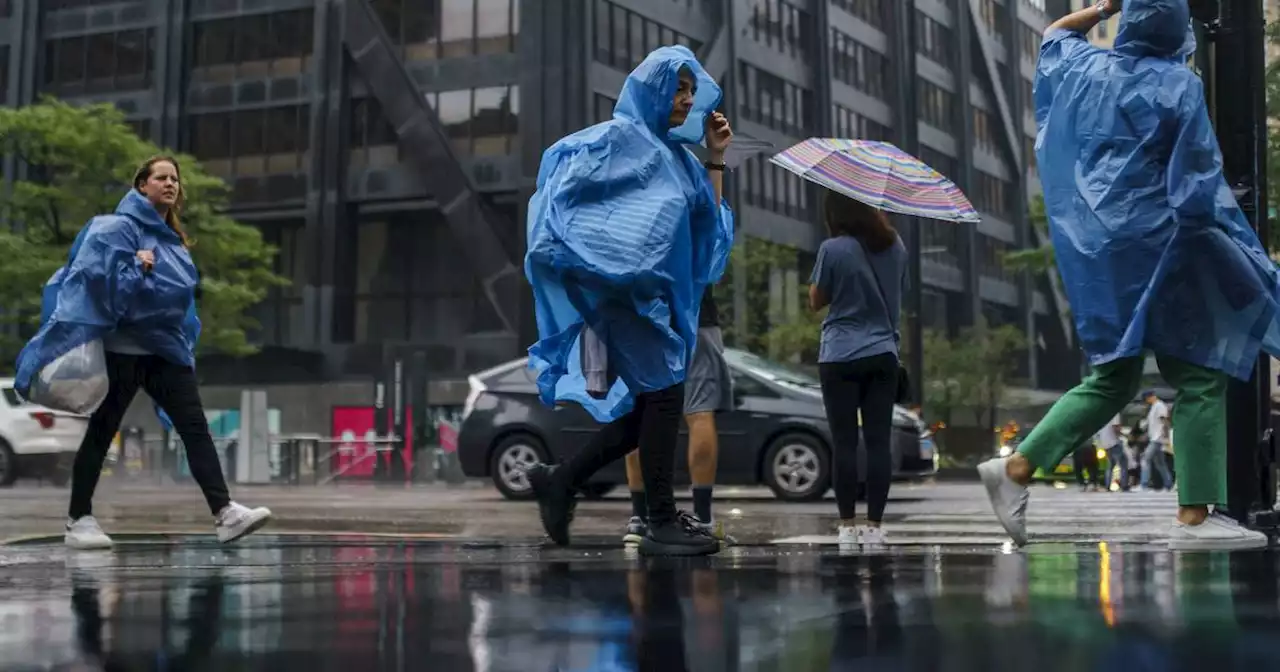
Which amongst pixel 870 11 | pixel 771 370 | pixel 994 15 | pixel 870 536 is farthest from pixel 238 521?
pixel 994 15

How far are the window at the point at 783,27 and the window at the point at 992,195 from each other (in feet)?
18.3

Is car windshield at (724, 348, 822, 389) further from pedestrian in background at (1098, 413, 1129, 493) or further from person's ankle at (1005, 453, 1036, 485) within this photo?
pedestrian in background at (1098, 413, 1129, 493)

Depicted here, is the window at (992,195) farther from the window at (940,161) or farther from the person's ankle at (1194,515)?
the person's ankle at (1194,515)

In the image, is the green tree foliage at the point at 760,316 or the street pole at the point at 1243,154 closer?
the street pole at the point at 1243,154

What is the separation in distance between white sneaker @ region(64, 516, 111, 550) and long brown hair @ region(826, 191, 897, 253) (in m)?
3.35

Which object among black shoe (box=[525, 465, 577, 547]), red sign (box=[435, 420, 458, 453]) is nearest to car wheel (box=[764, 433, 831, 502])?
black shoe (box=[525, 465, 577, 547])

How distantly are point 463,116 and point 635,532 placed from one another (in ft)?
113

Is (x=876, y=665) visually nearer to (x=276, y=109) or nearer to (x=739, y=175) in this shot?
(x=739, y=175)

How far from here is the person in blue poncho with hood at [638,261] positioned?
16.1 ft

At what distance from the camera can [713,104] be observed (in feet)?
17.8

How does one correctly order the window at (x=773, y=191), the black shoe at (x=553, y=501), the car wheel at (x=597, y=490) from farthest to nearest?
the window at (x=773, y=191), the car wheel at (x=597, y=490), the black shoe at (x=553, y=501)

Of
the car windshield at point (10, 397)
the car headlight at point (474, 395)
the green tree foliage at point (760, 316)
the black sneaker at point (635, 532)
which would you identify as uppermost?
the green tree foliage at point (760, 316)

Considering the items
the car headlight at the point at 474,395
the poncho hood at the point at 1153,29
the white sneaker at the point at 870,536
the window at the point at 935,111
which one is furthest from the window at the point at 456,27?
the poncho hood at the point at 1153,29

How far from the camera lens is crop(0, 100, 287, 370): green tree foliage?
3153 cm
